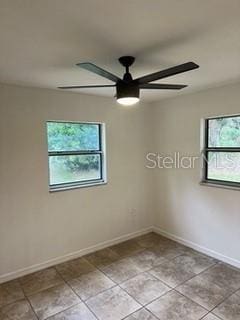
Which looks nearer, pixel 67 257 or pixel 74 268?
pixel 74 268

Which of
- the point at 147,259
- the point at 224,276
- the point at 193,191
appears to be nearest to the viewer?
the point at 224,276

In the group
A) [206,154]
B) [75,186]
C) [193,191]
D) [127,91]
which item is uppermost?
[127,91]

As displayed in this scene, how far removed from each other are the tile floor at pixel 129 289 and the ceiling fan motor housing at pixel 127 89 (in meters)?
2.05

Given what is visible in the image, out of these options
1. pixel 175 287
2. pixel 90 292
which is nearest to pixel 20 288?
pixel 90 292

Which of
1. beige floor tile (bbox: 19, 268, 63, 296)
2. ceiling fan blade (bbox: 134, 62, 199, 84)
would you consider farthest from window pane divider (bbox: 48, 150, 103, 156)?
ceiling fan blade (bbox: 134, 62, 199, 84)

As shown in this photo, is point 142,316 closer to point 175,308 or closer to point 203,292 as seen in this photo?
point 175,308

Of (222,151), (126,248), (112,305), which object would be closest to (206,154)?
(222,151)

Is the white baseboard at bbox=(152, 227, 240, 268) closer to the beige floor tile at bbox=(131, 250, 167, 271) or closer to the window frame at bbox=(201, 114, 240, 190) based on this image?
the beige floor tile at bbox=(131, 250, 167, 271)

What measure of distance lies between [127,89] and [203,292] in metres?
2.29

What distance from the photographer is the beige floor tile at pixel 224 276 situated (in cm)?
265

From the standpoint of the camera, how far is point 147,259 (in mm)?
3281

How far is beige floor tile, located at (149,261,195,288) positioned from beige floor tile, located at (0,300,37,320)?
1.45 m

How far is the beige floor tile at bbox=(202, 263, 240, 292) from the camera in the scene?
2652 mm

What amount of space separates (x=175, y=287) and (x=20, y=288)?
1.78m
